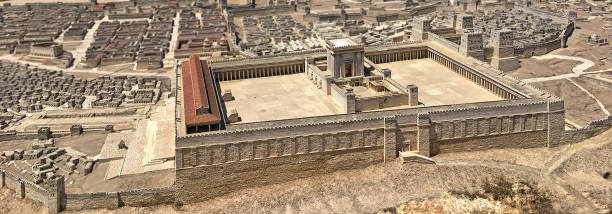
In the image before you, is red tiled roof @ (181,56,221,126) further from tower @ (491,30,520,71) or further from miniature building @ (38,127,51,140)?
tower @ (491,30,520,71)

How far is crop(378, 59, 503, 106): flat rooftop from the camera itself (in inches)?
3570

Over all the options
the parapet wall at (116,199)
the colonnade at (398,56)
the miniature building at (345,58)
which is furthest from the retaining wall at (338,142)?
the colonnade at (398,56)

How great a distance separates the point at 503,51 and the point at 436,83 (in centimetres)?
3220

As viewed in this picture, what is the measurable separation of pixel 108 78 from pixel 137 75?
7.49 m

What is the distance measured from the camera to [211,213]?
75000mm

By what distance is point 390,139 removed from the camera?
79.8m

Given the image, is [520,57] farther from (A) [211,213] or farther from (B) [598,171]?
(A) [211,213]

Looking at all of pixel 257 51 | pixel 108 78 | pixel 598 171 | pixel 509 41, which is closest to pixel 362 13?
pixel 257 51

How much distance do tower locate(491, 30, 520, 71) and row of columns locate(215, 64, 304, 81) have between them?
4279cm

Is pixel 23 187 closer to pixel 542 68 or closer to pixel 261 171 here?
pixel 261 171

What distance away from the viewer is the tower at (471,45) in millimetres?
110325

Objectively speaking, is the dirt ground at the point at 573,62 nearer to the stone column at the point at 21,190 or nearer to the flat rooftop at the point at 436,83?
the flat rooftop at the point at 436,83

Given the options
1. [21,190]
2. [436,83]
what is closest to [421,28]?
[436,83]

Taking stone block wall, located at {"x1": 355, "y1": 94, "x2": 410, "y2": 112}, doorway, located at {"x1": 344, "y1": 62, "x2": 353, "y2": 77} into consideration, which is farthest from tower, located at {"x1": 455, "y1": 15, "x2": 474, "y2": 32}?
stone block wall, located at {"x1": 355, "y1": 94, "x2": 410, "y2": 112}
